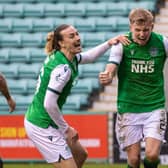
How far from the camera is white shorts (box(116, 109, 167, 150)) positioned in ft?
25.5

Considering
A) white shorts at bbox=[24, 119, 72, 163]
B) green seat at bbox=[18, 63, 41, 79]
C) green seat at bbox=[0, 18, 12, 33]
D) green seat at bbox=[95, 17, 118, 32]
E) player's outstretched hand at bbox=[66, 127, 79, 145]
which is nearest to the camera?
white shorts at bbox=[24, 119, 72, 163]

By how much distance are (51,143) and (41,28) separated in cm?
1254

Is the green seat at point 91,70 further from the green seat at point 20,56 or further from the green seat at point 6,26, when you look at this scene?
the green seat at point 6,26

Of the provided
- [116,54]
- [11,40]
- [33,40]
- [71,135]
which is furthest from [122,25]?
[71,135]

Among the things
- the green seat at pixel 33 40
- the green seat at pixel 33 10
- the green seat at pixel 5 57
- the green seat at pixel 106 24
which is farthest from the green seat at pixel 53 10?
the green seat at pixel 5 57

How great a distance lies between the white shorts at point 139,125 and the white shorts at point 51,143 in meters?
0.88

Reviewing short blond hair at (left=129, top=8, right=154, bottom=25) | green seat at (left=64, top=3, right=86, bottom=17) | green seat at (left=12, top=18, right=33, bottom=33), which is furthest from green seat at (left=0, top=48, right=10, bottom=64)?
short blond hair at (left=129, top=8, right=154, bottom=25)

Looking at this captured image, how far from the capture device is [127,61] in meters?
7.77

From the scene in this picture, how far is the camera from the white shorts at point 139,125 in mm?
7766

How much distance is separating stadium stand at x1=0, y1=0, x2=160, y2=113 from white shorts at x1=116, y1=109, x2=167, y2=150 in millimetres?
9658

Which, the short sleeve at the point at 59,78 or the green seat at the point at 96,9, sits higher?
the short sleeve at the point at 59,78

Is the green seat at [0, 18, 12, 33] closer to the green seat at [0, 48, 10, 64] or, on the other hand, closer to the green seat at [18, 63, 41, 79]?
the green seat at [0, 48, 10, 64]

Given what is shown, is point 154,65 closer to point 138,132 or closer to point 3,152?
point 138,132

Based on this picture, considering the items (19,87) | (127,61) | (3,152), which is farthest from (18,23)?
(127,61)
